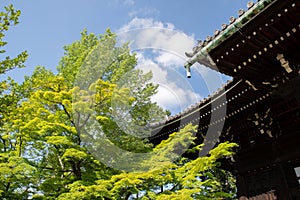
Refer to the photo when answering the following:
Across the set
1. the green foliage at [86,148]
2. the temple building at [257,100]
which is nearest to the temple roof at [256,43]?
the temple building at [257,100]

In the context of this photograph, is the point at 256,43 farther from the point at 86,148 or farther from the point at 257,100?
the point at 86,148

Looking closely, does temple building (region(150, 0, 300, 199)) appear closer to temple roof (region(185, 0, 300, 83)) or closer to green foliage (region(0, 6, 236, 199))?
temple roof (region(185, 0, 300, 83))

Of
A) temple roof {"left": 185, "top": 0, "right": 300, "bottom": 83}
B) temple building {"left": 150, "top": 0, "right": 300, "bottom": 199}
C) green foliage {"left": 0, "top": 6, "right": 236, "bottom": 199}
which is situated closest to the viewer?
temple roof {"left": 185, "top": 0, "right": 300, "bottom": 83}

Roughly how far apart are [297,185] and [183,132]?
3340mm

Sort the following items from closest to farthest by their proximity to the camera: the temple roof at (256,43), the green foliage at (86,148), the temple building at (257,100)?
the temple roof at (256,43) < the temple building at (257,100) < the green foliage at (86,148)

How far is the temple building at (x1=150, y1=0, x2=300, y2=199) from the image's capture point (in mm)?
4078

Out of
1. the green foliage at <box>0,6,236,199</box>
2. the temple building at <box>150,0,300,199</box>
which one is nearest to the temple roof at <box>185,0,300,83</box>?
the temple building at <box>150,0,300,199</box>

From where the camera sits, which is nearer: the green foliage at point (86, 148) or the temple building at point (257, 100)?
the temple building at point (257, 100)

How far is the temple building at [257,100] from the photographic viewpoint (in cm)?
408

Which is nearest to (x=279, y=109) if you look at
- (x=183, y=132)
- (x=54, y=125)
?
(x=183, y=132)

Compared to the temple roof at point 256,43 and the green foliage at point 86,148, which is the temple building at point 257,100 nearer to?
the temple roof at point 256,43

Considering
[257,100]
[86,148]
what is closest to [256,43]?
[257,100]

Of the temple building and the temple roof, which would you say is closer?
the temple roof

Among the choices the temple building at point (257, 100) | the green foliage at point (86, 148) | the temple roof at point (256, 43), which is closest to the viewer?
the temple roof at point (256, 43)
